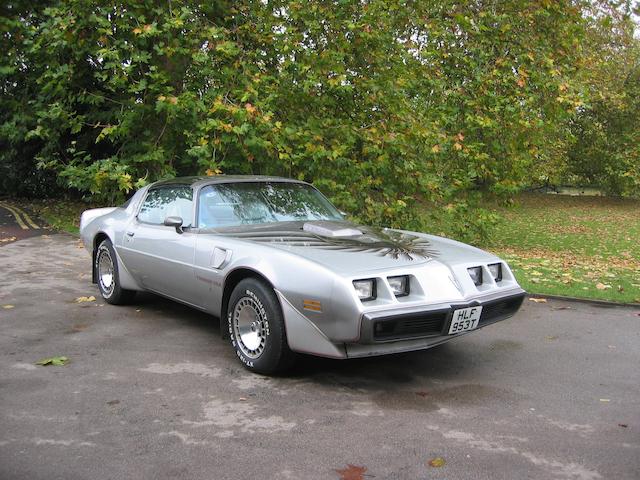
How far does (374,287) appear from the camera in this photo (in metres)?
4.25

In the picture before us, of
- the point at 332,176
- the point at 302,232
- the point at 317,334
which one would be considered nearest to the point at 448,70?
the point at 332,176

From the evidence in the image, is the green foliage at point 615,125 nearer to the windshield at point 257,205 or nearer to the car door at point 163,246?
the windshield at point 257,205

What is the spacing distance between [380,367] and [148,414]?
1.80 meters

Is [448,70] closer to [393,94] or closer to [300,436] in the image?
[393,94]

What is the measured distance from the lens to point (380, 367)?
4.93 meters

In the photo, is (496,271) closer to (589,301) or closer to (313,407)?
(313,407)

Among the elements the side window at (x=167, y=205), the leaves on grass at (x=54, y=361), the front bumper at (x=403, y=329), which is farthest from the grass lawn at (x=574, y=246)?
the leaves on grass at (x=54, y=361)

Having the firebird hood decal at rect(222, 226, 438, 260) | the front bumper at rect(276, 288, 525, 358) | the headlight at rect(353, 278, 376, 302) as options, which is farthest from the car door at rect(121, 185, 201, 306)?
the headlight at rect(353, 278, 376, 302)

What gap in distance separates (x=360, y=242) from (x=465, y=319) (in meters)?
1.00

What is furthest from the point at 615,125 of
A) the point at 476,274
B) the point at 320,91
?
the point at 476,274

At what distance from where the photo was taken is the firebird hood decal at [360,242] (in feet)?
15.5

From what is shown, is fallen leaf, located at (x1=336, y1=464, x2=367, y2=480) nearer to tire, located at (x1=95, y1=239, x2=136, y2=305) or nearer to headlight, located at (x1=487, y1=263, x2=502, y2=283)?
headlight, located at (x1=487, y1=263, x2=502, y2=283)

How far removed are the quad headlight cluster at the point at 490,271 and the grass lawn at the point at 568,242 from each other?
120 inches

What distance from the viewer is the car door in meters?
5.48
